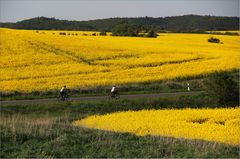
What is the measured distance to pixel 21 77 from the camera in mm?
41000

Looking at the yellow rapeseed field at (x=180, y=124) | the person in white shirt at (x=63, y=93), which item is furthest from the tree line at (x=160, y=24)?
the yellow rapeseed field at (x=180, y=124)

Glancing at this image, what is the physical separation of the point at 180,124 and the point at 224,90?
970 cm

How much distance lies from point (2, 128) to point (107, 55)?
38.4 meters

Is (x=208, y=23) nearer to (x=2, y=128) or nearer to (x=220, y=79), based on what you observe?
(x=220, y=79)

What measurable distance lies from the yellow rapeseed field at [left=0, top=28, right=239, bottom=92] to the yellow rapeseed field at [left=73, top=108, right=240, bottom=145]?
40.3 feet

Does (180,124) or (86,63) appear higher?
(86,63)

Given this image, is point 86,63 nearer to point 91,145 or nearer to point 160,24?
point 91,145

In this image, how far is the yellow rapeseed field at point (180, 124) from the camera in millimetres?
20000

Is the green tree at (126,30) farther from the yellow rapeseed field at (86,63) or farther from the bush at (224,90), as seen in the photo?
the bush at (224,90)

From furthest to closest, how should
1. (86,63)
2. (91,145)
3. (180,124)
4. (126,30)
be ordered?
1. (126,30)
2. (86,63)
3. (180,124)
4. (91,145)

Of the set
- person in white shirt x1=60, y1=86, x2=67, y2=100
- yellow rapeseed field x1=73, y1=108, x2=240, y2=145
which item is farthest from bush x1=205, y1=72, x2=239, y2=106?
person in white shirt x1=60, y1=86, x2=67, y2=100

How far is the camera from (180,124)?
23.2m

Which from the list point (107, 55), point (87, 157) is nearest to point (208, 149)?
point (87, 157)

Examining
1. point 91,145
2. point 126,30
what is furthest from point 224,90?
point 126,30
